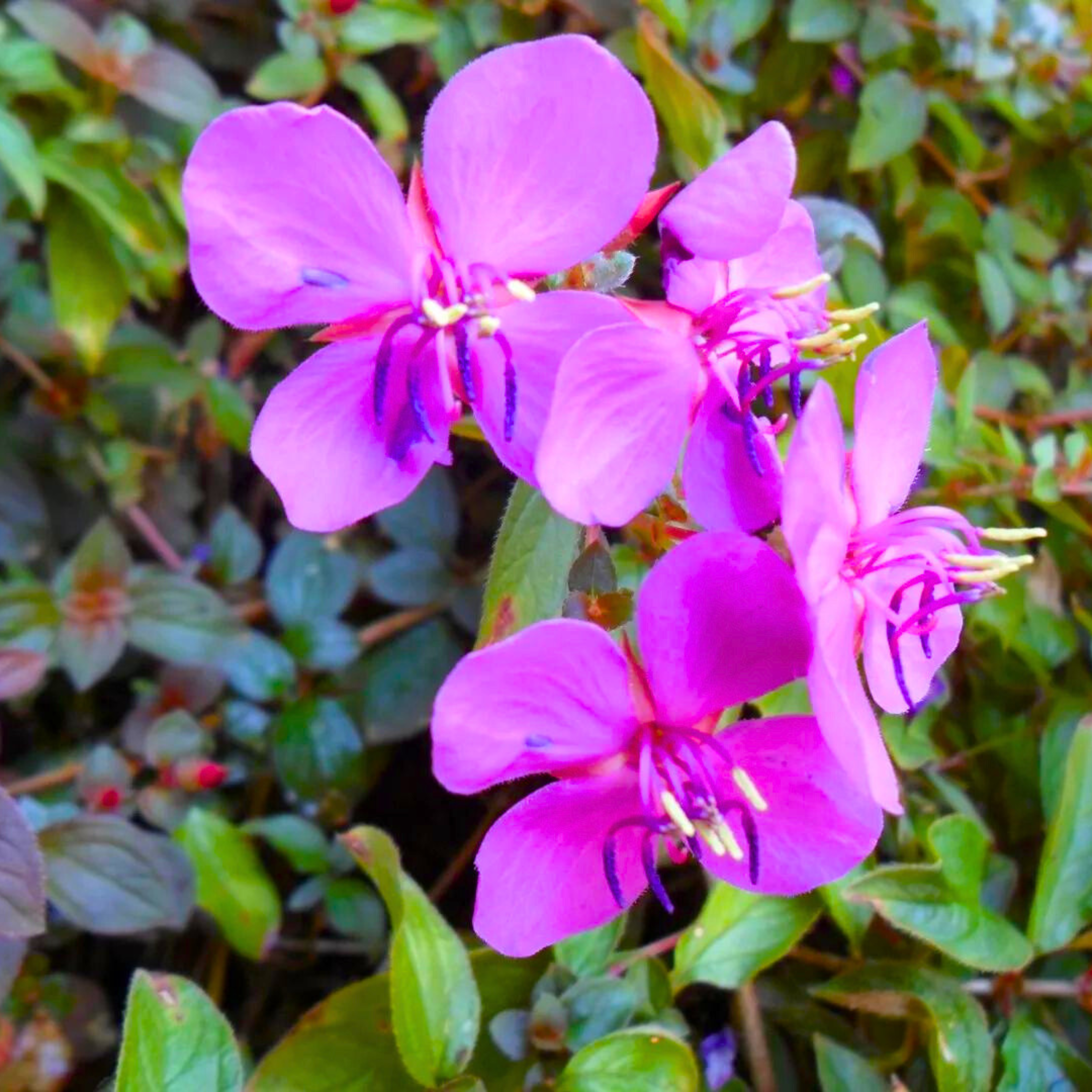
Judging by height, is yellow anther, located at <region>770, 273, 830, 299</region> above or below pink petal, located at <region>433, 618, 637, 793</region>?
above

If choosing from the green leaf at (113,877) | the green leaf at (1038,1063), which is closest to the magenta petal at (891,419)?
the green leaf at (1038,1063)

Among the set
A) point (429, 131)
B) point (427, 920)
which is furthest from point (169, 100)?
point (427, 920)

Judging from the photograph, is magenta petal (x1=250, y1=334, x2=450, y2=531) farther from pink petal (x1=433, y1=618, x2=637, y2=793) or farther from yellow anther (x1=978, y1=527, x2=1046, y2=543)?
yellow anther (x1=978, y1=527, x2=1046, y2=543)

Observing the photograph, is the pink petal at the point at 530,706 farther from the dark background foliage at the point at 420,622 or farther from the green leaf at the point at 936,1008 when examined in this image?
the green leaf at the point at 936,1008

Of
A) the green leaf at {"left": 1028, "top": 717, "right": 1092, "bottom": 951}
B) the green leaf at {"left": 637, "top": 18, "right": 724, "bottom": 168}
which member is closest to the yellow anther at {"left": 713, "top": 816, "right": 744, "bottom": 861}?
the green leaf at {"left": 1028, "top": 717, "right": 1092, "bottom": 951}

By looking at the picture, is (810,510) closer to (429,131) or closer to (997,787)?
(429,131)
